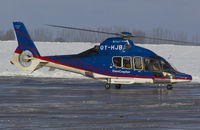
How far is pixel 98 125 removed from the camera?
1147cm

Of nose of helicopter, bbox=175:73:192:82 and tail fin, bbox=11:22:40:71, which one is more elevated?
tail fin, bbox=11:22:40:71

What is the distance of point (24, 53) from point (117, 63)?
5529 mm

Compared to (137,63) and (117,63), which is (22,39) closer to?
(117,63)

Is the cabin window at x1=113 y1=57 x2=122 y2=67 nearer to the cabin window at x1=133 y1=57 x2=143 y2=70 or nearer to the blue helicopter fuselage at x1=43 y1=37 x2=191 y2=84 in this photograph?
the blue helicopter fuselage at x1=43 y1=37 x2=191 y2=84

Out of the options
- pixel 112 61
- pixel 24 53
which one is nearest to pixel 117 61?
pixel 112 61

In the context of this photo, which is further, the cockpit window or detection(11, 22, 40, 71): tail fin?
detection(11, 22, 40, 71): tail fin

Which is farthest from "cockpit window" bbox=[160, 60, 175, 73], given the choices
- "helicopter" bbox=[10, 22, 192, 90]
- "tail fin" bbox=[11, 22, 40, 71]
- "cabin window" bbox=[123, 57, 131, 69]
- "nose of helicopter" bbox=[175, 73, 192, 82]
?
"tail fin" bbox=[11, 22, 40, 71]

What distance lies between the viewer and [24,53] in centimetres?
2619

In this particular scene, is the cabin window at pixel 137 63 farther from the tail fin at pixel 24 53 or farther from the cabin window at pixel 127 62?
the tail fin at pixel 24 53

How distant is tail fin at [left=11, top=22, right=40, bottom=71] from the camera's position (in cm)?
2584

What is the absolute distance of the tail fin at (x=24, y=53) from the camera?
25.8 metres

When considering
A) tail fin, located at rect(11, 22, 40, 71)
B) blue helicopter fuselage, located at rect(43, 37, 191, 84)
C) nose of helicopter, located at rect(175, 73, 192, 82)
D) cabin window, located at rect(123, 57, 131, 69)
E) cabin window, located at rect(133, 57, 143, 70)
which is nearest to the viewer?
nose of helicopter, located at rect(175, 73, 192, 82)

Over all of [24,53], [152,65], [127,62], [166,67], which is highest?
[24,53]

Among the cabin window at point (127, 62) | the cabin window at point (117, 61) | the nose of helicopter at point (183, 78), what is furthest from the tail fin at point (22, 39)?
the nose of helicopter at point (183, 78)
